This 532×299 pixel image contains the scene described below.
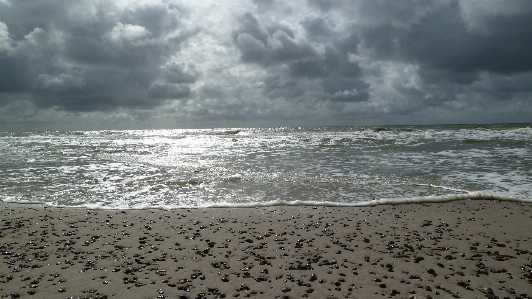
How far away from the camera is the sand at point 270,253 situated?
193 inches

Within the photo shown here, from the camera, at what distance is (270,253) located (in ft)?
20.4

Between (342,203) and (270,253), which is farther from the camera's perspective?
(342,203)

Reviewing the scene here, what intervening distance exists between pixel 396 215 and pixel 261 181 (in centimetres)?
640

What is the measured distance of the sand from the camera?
193 inches

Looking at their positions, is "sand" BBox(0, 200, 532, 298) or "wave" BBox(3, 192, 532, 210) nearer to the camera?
"sand" BBox(0, 200, 532, 298)

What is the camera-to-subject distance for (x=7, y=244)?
22.3 feet

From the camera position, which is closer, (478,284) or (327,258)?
(478,284)

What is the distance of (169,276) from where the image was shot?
532 cm

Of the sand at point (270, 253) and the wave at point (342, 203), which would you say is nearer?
the sand at point (270, 253)

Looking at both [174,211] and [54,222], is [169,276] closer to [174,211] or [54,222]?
[174,211]

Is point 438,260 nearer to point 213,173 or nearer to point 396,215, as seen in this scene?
point 396,215

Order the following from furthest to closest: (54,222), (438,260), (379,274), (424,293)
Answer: (54,222) < (438,260) < (379,274) < (424,293)

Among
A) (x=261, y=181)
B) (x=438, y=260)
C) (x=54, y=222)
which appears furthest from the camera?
(x=261, y=181)

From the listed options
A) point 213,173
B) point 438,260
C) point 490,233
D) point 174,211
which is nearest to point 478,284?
point 438,260
